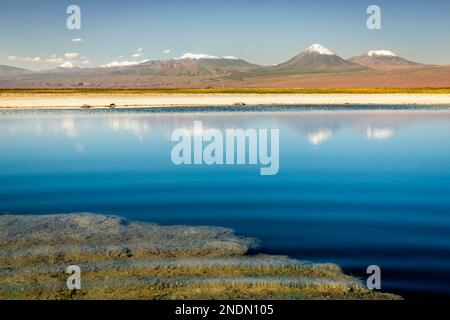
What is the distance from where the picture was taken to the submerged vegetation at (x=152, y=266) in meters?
5.72

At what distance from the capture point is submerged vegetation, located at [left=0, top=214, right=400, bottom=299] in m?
5.72

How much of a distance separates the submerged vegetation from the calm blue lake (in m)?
0.44

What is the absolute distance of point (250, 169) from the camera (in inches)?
521

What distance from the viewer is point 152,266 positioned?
6.46 metres

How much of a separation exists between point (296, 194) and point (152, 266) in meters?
4.61

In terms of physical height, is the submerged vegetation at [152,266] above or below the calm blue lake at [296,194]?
below

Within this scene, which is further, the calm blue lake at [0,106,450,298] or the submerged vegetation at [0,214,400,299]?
the calm blue lake at [0,106,450,298]

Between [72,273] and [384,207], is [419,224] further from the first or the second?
[72,273]

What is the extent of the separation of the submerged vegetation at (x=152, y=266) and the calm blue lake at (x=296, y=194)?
17.5 inches

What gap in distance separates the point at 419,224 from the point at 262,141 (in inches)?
458

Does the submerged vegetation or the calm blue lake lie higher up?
the calm blue lake

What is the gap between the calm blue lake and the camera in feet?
23.3

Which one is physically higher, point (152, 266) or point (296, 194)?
point (296, 194)
